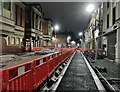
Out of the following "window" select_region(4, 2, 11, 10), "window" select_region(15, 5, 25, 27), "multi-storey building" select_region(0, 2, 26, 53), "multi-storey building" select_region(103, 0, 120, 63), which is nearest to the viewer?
"multi-storey building" select_region(103, 0, 120, 63)

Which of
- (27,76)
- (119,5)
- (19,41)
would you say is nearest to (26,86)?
(27,76)

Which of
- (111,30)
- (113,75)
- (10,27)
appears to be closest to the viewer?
(113,75)

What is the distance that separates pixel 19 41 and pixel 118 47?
954 inches

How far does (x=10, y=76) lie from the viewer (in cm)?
358

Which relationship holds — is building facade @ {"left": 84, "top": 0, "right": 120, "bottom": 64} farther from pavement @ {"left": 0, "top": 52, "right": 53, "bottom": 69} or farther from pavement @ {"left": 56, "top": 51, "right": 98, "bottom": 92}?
pavement @ {"left": 0, "top": 52, "right": 53, "bottom": 69}

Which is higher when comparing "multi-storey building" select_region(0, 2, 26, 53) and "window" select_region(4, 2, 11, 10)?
"window" select_region(4, 2, 11, 10)

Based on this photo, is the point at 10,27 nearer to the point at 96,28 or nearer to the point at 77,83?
the point at 96,28

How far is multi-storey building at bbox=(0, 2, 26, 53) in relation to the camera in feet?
90.8

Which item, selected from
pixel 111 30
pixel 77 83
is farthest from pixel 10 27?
pixel 77 83

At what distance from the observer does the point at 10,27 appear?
3055 cm

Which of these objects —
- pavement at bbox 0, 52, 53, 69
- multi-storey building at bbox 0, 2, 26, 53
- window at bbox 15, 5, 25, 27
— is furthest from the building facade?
window at bbox 15, 5, 25, 27

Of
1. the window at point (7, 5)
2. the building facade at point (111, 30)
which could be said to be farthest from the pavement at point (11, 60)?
the window at point (7, 5)

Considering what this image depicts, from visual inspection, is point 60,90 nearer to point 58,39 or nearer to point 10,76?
point 10,76

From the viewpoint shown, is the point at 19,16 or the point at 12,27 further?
the point at 19,16
